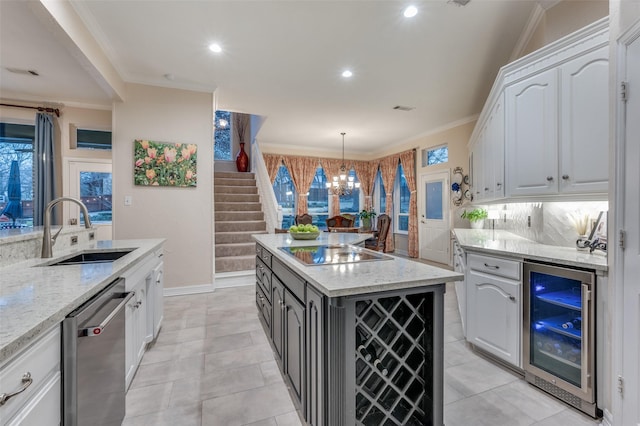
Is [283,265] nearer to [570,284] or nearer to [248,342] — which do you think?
[248,342]

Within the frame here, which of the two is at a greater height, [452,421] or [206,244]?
[206,244]

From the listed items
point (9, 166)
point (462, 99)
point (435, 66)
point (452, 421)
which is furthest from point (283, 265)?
point (9, 166)

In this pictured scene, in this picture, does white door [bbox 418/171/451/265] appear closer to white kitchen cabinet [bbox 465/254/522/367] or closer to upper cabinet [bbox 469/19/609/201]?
upper cabinet [bbox 469/19/609/201]

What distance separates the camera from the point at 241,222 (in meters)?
5.47

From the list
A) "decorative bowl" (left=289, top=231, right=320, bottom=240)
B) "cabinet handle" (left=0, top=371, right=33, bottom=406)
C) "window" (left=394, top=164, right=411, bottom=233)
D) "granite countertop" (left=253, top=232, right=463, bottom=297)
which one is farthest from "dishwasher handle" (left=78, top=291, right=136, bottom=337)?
"window" (left=394, top=164, right=411, bottom=233)

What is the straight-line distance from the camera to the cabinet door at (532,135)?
2109 mm

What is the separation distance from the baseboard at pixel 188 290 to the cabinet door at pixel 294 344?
268 cm

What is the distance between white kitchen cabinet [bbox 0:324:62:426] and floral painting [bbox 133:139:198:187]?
10.9 feet

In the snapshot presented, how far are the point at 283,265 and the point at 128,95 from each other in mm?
3553

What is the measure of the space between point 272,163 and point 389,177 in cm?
328

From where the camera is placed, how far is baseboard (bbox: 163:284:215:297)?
3938 millimetres

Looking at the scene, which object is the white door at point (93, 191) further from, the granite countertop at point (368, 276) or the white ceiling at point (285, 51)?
the granite countertop at point (368, 276)

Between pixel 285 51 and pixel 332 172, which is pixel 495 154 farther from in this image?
pixel 332 172

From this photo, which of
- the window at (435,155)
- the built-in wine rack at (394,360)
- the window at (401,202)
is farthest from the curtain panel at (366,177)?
the built-in wine rack at (394,360)
